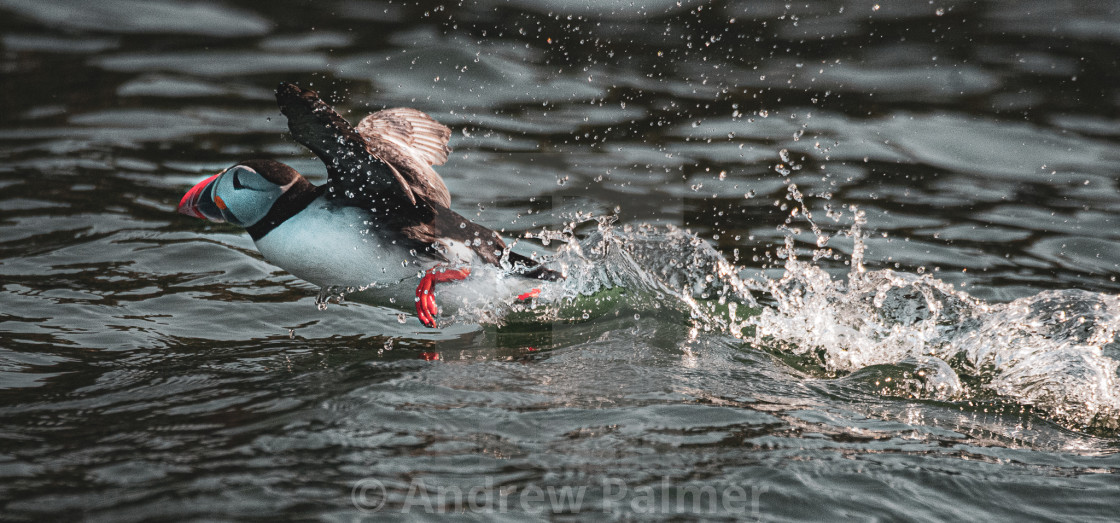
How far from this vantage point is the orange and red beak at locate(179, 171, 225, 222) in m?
4.84

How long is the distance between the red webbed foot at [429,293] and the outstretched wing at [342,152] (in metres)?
0.38

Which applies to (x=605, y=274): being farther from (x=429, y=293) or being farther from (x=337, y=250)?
(x=337, y=250)

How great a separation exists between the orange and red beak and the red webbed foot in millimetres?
1178

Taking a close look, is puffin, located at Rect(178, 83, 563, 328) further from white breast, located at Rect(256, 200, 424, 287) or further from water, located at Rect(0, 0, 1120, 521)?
water, located at Rect(0, 0, 1120, 521)

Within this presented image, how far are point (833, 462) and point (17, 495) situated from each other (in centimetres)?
258

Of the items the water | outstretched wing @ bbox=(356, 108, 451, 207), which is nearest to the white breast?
the water

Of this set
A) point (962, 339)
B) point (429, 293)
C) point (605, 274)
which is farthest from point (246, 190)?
point (962, 339)

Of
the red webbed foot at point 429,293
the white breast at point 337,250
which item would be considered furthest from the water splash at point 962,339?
the white breast at point 337,250

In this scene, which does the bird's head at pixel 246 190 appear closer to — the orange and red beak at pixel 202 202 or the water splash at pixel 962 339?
the orange and red beak at pixel 202 202

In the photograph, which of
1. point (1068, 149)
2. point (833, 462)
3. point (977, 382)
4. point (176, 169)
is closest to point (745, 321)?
point (977, 382)

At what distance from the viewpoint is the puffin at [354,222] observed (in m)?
4.51

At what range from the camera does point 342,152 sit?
4.42m

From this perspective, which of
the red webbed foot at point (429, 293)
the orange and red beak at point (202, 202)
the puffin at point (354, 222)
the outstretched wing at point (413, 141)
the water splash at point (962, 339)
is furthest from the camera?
the outstretched wing at point (413, 141)

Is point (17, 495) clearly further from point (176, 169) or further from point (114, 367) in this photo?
point (176, 169)
